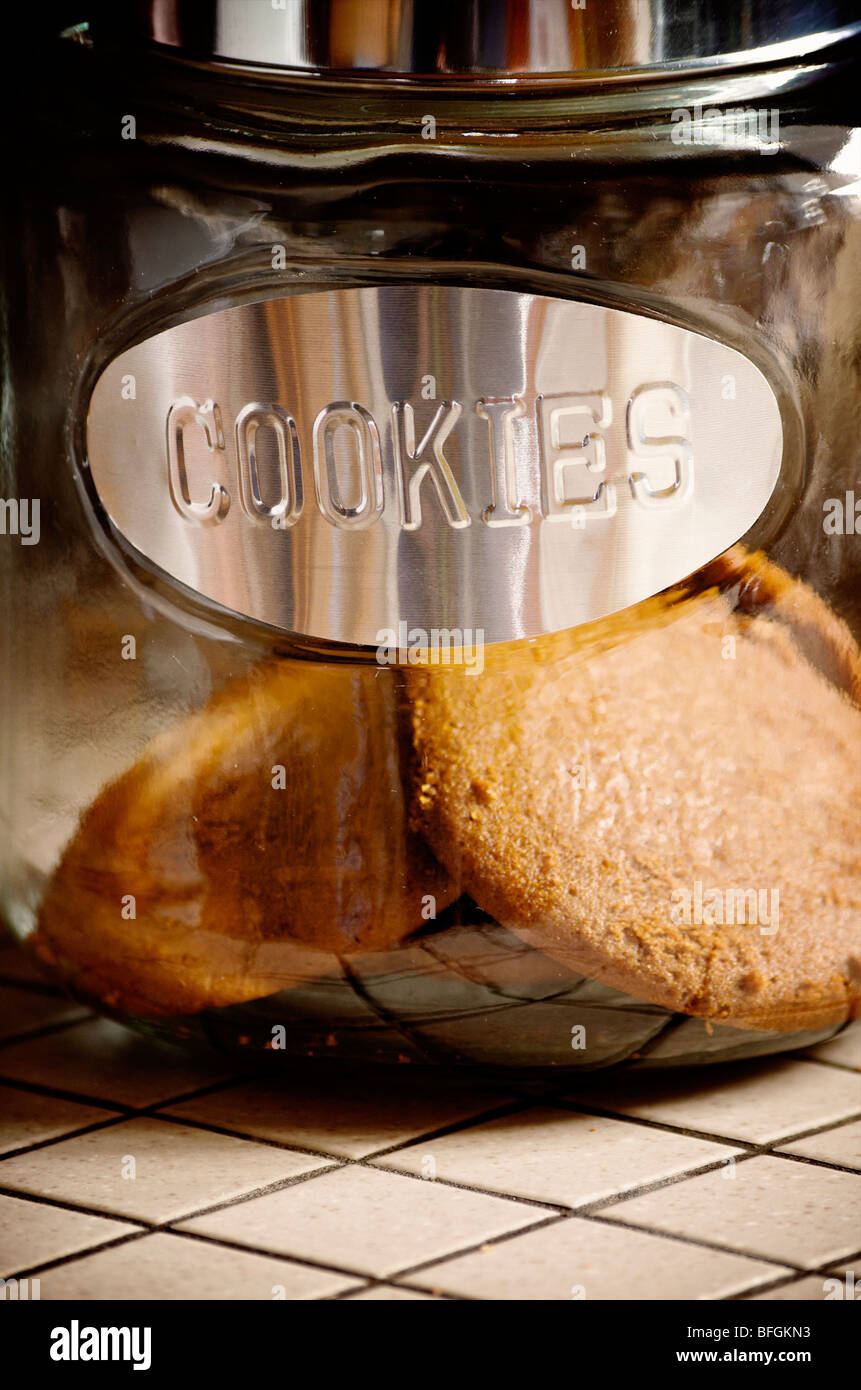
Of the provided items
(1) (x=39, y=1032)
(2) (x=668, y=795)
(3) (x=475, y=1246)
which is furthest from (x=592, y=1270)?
(1) (x=39, y=1032)

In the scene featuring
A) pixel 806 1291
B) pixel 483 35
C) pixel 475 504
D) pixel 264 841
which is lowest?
pixel 806 1291

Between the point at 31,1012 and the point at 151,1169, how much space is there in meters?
0.15

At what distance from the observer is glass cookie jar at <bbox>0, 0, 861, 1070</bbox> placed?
20.2 inches

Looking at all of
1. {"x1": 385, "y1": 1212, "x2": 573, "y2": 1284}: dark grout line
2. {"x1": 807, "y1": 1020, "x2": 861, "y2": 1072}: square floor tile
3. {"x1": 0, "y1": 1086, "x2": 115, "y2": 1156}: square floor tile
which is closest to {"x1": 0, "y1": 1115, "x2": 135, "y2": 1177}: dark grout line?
{"x1": 0, "y1": 1086, "x2": 115, "y2": 1156}: square floor tile

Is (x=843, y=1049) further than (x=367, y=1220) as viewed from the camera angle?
Yes

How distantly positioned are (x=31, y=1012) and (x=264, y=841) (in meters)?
0.19

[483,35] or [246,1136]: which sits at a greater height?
[483,35]

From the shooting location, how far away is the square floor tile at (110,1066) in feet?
2.01

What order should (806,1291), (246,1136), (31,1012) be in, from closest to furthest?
(806,1291)
(246,1136)
(31,1012)

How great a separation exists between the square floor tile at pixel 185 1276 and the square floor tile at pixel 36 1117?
0.09m

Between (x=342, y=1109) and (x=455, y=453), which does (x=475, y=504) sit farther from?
(x=342, y=1109)

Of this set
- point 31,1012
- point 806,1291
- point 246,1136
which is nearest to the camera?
point 806,1291

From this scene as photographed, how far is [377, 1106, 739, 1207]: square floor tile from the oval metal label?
0.17 meters

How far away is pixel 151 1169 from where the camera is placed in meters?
0.55
